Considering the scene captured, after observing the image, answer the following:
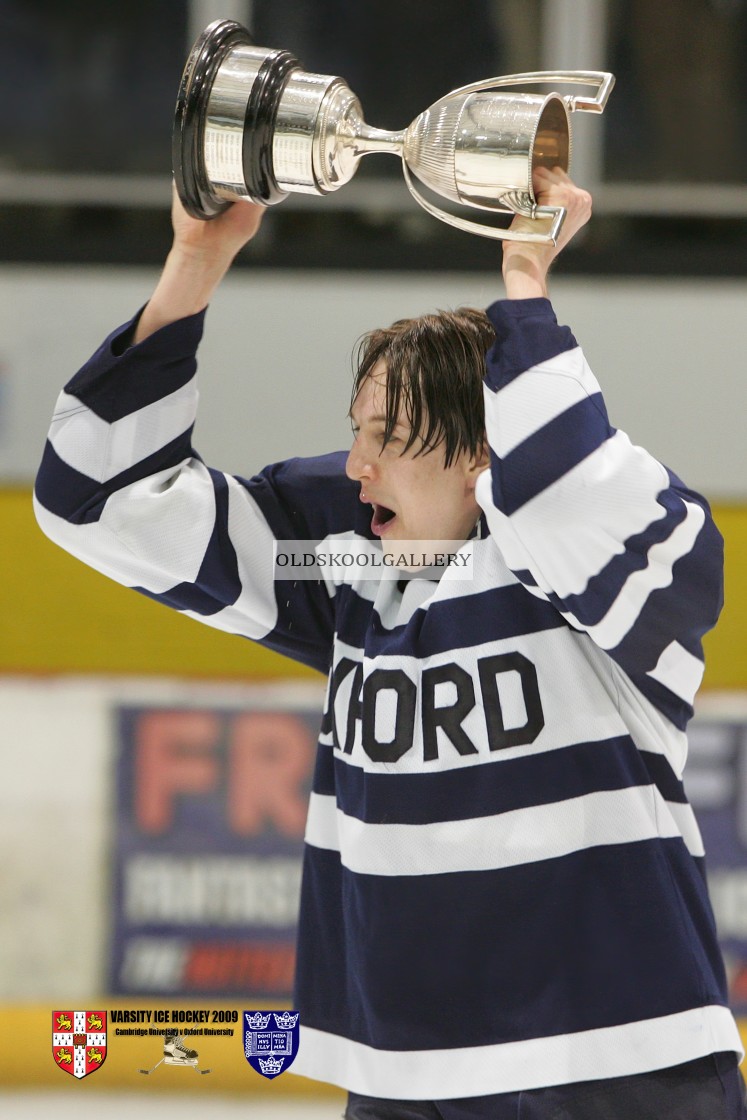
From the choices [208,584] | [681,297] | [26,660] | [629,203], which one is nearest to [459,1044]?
[208,584]

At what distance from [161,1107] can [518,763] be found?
1.11 meters

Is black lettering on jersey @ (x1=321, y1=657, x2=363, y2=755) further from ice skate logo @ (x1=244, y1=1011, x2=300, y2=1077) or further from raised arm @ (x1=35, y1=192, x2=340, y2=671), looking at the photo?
ice skate logo @ (x1=244, y1=1011, x2=300, y2=1077)

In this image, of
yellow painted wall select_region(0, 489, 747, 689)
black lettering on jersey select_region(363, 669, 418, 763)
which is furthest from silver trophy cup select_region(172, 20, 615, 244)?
yellow painted wall select_region(0, 489, 747, 689)

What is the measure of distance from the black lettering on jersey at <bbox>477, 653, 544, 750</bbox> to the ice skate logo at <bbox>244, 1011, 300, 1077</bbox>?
0.99 feet

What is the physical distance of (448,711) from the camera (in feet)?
3.05

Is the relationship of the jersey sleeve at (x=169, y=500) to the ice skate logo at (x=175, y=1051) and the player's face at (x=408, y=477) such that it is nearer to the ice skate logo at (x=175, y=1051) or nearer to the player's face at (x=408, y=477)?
the player's face at (x=408, y=477)

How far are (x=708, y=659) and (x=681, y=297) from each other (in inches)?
27.0

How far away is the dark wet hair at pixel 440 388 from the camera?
0.96 m

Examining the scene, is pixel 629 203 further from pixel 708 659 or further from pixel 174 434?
pixel 174 434

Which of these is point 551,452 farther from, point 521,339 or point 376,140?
point 376,140

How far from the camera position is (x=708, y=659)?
2.27m

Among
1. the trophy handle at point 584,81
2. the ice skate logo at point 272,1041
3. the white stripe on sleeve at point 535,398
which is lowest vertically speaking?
the ice skate logo at point 272,1041

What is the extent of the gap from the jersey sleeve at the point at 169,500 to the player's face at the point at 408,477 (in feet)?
0.37

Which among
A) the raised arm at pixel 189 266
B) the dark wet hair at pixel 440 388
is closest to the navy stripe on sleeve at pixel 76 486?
the raised arm at pixel 189 266
